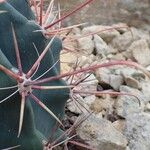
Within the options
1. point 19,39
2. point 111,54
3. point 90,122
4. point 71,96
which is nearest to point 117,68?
point 111,54

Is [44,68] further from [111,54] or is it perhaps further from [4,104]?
[111,54]

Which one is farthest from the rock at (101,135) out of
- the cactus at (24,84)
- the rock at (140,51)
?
the rock at (140,51)

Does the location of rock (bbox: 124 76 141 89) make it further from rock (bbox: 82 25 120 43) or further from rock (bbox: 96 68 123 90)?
rock (bbox: 82 25 120 43)

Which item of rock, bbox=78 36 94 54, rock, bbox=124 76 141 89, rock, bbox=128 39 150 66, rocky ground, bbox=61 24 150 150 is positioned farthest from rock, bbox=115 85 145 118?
rock, bbox=128 39 150 66

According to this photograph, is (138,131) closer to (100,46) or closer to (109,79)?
(109,79)

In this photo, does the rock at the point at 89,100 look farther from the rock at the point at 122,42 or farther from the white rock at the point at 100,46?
the rock at the point at 122,42

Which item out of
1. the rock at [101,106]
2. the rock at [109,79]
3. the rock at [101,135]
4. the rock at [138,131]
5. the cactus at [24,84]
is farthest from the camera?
the rock at [109,79]
